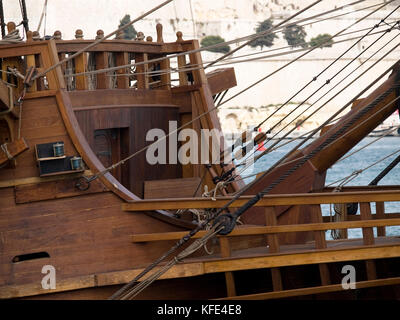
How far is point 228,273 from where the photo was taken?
551cm

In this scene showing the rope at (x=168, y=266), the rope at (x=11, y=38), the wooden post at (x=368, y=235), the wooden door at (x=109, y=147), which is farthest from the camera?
the wooden door at (x=109, y=147)

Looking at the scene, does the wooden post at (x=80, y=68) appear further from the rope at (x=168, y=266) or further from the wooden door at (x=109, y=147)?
the rope at (x=168, y=266)

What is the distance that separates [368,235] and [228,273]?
3.07 ft

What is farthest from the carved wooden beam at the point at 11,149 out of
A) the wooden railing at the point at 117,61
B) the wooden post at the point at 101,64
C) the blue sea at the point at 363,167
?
the blue sea at the point at 363,167

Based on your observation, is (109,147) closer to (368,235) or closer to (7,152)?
(7,152)

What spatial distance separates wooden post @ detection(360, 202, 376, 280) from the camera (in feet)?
17.8

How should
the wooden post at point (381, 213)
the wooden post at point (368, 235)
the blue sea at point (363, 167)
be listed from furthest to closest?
the blue sea at point (363, 167)
the wooden post at point (381, 213)
the wooden post at point (368, 235)

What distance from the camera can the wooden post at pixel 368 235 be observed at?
17.8ft

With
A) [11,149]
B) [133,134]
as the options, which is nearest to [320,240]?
[11,149]

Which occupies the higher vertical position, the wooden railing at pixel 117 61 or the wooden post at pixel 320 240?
the wooden railing at pixel 117 61

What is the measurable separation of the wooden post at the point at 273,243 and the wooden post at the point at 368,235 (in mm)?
562

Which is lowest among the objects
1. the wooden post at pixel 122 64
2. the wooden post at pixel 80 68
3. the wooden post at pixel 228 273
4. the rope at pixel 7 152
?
the wooden post at pixel 228 273
